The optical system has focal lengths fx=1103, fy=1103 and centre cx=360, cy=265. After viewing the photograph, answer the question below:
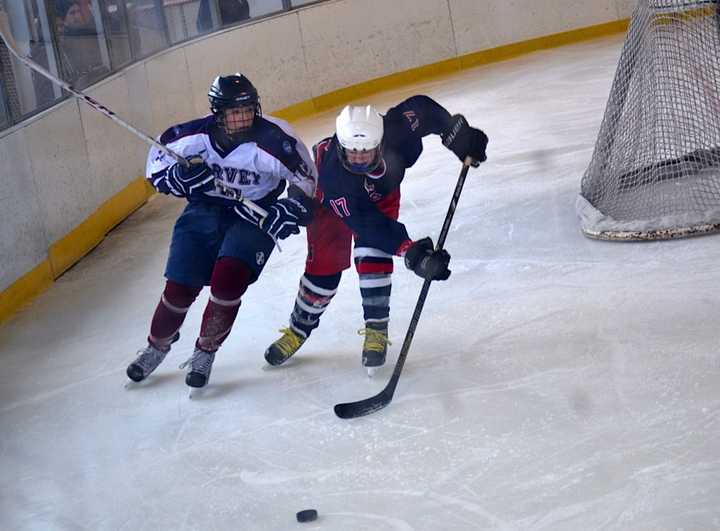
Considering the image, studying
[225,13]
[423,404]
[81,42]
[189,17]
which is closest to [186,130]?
[423,404]

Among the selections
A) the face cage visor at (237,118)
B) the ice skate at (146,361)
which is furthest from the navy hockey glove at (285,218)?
the ice skate at (146,361)

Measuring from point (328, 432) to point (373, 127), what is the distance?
78 centimetres

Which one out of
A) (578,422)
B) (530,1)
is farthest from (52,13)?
(530,1)

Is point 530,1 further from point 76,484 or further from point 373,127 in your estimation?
point 76,484

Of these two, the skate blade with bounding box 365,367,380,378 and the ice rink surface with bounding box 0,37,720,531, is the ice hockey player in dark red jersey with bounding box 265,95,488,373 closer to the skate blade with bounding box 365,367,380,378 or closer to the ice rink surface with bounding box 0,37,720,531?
the skate blade with bounding box 365,367,380,378

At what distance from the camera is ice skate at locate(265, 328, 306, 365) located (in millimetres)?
3234

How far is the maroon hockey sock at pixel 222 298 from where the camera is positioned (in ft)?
9.87

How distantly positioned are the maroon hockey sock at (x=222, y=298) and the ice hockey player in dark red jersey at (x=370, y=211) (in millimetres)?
212

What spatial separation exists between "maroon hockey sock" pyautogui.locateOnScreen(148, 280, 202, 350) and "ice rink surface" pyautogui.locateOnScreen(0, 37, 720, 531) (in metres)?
0.16

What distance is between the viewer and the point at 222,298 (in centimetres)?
303

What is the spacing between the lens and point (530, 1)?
8.37 meters

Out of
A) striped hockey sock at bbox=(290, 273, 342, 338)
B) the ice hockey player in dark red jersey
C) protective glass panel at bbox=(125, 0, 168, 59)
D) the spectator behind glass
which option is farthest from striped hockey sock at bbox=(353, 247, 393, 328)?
the spectator behind glass

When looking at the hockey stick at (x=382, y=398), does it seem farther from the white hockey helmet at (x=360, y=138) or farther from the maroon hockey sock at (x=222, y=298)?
the maroon hockey sock at (x=222, y=298)

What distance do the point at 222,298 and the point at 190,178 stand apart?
0.34m
